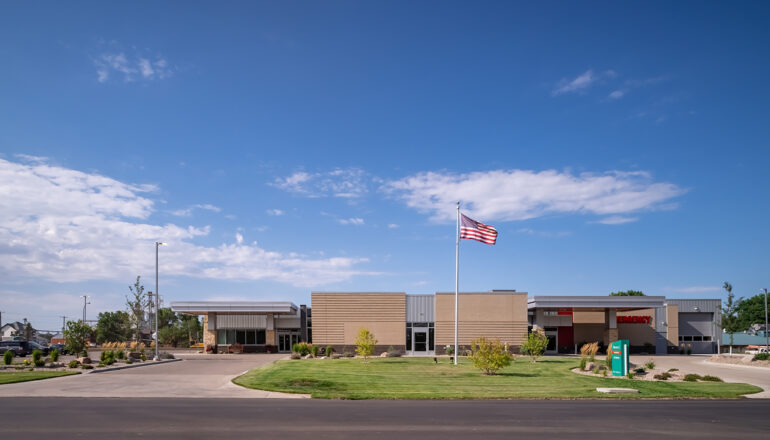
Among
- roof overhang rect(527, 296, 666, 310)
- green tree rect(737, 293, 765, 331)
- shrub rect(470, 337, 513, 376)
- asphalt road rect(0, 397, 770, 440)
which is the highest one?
roof overhang rect(527, 296, 666, 310)

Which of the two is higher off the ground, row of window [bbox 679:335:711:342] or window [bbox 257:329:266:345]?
window [bbox 257:329:266:345]

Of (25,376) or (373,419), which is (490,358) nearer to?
(373,419)

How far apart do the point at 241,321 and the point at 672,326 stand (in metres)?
43.5

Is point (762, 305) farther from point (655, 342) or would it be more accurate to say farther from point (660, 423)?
point (660, 423)

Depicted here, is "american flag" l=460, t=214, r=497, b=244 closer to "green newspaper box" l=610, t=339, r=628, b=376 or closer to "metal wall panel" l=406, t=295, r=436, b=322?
"green newspaper box" l=610, t=339, r=628, b=376

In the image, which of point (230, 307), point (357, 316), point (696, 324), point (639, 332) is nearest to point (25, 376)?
point (230, 307)

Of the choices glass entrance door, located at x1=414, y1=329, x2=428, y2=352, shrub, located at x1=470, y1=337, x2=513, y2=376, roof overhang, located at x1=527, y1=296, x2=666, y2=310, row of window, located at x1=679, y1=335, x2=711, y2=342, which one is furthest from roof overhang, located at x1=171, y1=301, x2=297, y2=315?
row of window, located at x1=679, y1=335, x2=711, y2=342

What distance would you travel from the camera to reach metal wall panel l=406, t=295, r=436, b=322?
5206 cm

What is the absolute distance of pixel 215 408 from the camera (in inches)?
630

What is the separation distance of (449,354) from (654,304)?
18.1 meters

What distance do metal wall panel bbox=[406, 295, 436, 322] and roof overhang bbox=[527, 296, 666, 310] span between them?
9081mm

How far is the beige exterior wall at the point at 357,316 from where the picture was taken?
51.6m

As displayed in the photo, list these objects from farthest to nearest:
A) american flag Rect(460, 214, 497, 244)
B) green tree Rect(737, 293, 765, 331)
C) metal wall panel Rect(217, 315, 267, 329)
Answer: green tree Rect(737, 293, 765, 331) → metal wall panel Rect(217, 315, 267, 329) → american flag Rect(460, 214, 497, 244)

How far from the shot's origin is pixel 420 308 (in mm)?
52219
